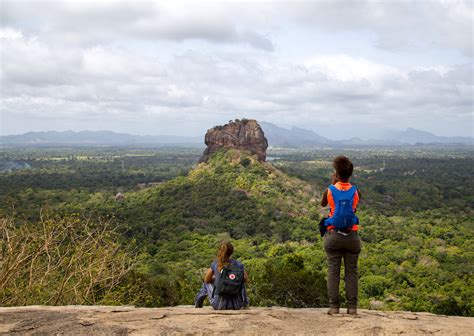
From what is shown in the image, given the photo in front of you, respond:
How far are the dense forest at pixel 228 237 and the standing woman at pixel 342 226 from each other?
811 cm

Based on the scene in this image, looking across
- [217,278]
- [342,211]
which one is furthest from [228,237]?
[342,211]

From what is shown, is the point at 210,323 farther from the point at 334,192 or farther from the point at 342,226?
the point at 334,192

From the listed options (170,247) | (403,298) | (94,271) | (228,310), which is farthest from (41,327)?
(170,247)

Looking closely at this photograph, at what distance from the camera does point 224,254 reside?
6.48m

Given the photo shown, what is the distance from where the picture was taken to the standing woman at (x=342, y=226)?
20.0ft

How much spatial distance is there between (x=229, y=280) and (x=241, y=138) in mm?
60773

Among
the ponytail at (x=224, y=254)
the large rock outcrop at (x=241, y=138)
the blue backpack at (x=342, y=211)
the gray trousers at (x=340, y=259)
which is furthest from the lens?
the large rock outcrop at (x=241, y=138)

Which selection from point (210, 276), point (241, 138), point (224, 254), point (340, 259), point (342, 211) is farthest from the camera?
point (241, 138)

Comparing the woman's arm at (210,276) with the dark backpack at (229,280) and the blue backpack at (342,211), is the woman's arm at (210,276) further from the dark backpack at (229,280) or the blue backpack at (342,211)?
the blue backpack at (342,211)

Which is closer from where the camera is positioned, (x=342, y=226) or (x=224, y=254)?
(x=342, y=226)

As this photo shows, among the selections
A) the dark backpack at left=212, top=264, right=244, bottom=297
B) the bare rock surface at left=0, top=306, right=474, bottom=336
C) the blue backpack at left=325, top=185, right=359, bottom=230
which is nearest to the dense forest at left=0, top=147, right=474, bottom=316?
the bare rock surface at left=0, top=306, right=474, bottom=336

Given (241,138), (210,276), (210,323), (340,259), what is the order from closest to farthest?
(210,323) < (340,259) < (210,276) < (241,138)

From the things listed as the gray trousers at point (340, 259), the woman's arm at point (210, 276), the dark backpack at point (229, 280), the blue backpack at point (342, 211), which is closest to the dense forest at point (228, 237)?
the woman's arm at point (210, 276)

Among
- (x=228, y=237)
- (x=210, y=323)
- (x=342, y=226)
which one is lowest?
(x=228, y=237)
